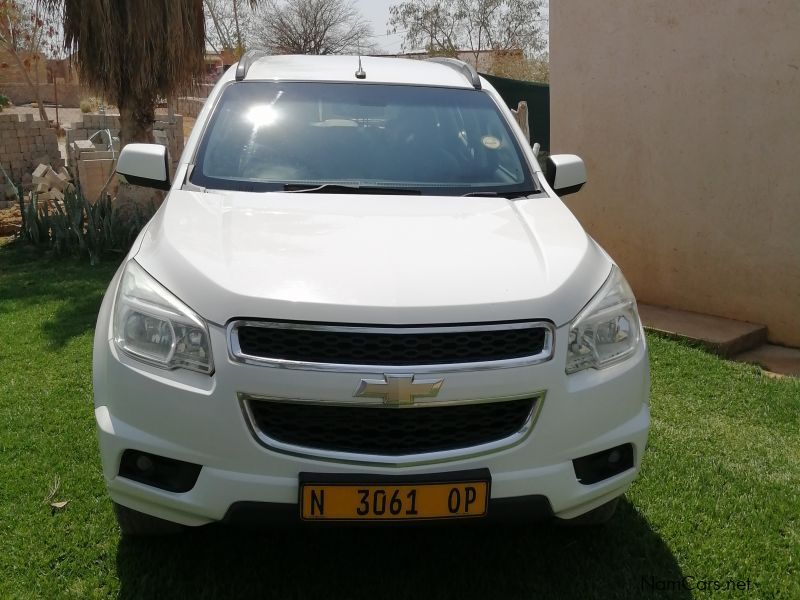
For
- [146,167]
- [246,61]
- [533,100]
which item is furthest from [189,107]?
[146,167]

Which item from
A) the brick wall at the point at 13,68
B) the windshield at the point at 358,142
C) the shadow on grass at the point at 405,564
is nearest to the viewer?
the shadow on grass at the point at 405,564

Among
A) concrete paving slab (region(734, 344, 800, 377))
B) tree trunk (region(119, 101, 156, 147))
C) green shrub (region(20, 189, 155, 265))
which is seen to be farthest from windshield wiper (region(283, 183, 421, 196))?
tree trunk (region(119, 101, 156, 147))

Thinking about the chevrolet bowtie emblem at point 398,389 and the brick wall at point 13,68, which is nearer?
the chevrolet bowtie emblem at point 398,389

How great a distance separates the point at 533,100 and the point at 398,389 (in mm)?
11264

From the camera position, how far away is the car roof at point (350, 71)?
382 cm

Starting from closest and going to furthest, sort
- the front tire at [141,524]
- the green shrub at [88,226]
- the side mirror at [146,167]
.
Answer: the front tire at [141,524], the side mirror at [146,167], the green shrub at [88,226]

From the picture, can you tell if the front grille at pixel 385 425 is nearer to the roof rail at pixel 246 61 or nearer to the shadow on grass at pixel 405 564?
the shadow on grass at pixel 405 564

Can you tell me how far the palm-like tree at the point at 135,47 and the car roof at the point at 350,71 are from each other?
541 cm

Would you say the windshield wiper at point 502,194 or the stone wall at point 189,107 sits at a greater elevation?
the stone wall at point 189,107

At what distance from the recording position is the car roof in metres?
3.82

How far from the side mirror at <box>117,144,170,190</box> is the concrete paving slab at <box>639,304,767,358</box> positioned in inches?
151

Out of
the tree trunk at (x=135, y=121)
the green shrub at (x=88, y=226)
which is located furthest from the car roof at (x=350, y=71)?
the tree trunk at (x=135, y=121)

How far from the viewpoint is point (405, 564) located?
282 cm

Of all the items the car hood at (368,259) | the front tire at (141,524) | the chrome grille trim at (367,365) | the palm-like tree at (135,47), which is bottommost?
the front tire at (141,524)
